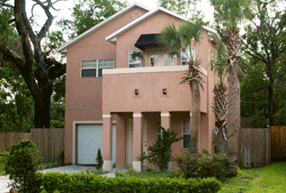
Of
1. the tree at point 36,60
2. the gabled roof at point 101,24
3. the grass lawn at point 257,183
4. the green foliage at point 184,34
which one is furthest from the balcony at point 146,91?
the tree at point 36,60

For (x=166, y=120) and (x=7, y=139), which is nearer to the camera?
(x=166, y=120)

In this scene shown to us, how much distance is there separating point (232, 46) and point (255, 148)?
6.57m

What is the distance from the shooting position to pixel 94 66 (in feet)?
70.2

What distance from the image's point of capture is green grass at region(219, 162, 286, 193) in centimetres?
1177

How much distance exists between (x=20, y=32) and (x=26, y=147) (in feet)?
41.5

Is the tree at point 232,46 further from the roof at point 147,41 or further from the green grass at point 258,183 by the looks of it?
the roof at point 147,41

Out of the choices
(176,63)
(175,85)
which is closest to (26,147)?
(175,85)

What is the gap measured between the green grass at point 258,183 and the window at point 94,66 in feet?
33.5

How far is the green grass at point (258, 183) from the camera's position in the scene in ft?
38.6

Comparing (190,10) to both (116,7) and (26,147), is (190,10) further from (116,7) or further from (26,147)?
(26,147)


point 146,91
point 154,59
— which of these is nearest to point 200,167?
point 146,91

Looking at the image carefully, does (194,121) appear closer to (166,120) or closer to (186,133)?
(166,120)

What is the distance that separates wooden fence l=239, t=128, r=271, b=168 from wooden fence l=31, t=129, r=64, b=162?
10.7m

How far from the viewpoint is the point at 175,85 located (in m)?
16.1
